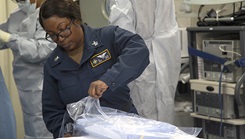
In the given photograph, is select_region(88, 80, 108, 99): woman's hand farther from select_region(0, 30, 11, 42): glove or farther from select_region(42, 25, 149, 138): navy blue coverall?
select_region(0, 30, 11, 42): glove

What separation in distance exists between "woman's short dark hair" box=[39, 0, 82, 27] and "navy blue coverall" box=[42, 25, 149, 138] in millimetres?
108

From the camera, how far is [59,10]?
1468 mm

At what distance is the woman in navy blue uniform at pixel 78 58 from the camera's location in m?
1.46

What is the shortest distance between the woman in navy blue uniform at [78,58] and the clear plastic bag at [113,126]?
10cm

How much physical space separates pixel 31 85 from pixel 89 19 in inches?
35.0

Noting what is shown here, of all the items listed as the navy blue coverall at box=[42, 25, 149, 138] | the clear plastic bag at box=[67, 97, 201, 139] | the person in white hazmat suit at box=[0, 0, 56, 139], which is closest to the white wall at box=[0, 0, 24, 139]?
the person in white hazmat suit at box=[0, 0, 56, 139]

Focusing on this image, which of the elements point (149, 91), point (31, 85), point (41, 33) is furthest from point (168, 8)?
point (31, 85)

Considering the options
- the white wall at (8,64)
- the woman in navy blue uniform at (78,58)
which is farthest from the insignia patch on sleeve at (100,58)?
the white wall at (8,64)

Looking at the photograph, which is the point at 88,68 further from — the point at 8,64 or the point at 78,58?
the point at 8,64

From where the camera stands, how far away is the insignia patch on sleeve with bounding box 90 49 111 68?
1.53m

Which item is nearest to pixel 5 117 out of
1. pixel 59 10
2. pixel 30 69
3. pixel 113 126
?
pixel 30 69

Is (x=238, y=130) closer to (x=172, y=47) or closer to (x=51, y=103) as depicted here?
(x=172, y=47)

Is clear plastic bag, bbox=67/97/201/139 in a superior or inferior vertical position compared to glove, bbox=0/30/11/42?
inferior

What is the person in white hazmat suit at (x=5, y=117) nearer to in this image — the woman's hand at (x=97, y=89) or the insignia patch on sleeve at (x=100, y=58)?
the insignia patch on sleeve at (x=100, y=58)
